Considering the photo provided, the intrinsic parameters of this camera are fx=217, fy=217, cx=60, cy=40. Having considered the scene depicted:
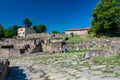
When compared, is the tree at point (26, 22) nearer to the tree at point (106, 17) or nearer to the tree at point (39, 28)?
the tree at point (39, 28)

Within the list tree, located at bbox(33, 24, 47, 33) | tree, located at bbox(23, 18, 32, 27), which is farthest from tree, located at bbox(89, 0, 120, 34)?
tree, located at bbox(23, 18, 32, 27)

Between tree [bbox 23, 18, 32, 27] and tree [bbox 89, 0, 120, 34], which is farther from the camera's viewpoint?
tree [bbox 23, 18, 32, 27]

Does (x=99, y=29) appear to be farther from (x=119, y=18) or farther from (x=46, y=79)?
(x=46, y=79)

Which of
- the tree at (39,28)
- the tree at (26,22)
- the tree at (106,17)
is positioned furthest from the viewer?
the tree at (26,22)

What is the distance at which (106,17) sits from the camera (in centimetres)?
4519

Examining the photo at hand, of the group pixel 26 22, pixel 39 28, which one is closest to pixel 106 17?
pixel 39 28

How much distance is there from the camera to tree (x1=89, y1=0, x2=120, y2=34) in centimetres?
4538

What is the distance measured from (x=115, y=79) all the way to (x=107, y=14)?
38.3 meters

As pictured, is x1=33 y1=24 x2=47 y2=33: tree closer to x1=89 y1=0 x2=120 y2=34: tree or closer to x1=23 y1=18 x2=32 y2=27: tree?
x1=23 y1=18 x2=32 y2=27: tree

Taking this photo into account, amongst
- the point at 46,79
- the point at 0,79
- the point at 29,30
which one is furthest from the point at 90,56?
the point at 29,30

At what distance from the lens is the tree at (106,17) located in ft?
149

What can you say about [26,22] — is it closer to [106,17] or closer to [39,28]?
[39,28]

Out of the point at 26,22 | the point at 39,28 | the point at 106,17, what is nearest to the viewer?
the point at 106,17

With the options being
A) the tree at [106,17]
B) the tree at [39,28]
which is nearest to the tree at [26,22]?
the tree at [39,28]
